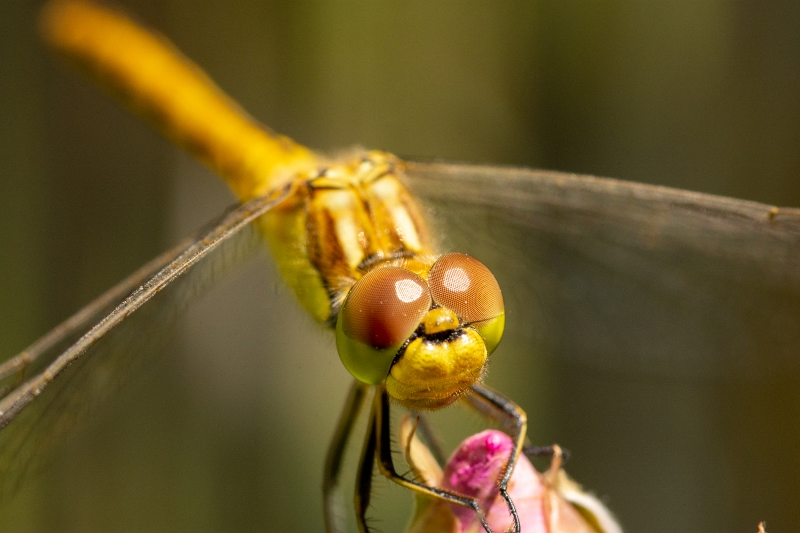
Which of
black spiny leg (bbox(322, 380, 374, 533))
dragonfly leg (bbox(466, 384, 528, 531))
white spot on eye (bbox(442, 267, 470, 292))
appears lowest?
black spiny leg (bbox(322, 380, 374, 533))

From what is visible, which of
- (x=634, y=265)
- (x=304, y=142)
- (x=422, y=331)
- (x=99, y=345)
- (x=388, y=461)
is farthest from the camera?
(x=304, y=142)

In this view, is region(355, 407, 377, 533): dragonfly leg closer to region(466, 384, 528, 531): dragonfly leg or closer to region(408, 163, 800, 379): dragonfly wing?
region(466, 384, 528, 531): dragonfly leg

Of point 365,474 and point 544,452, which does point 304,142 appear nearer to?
point 365,474

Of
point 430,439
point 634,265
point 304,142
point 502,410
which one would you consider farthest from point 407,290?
point 304,142

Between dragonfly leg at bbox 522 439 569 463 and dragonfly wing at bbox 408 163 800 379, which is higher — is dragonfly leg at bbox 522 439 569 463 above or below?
below

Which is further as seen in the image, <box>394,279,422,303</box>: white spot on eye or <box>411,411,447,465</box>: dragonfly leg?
<box>411,411,447,465</box>: dragonfly leg

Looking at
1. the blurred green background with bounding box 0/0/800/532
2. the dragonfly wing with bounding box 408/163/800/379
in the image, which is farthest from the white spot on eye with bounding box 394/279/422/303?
the blurred green background with bounding box 0/0/800/532

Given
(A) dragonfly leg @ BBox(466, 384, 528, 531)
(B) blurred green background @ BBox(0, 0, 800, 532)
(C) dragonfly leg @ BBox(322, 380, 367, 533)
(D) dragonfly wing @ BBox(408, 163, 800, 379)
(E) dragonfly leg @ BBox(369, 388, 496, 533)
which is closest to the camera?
(E) dragonfly leg @ BBox(369, 388, 496, 533)

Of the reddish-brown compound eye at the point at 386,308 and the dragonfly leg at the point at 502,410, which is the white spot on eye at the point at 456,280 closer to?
the reddish-brown compound eye at the point at 386,308
